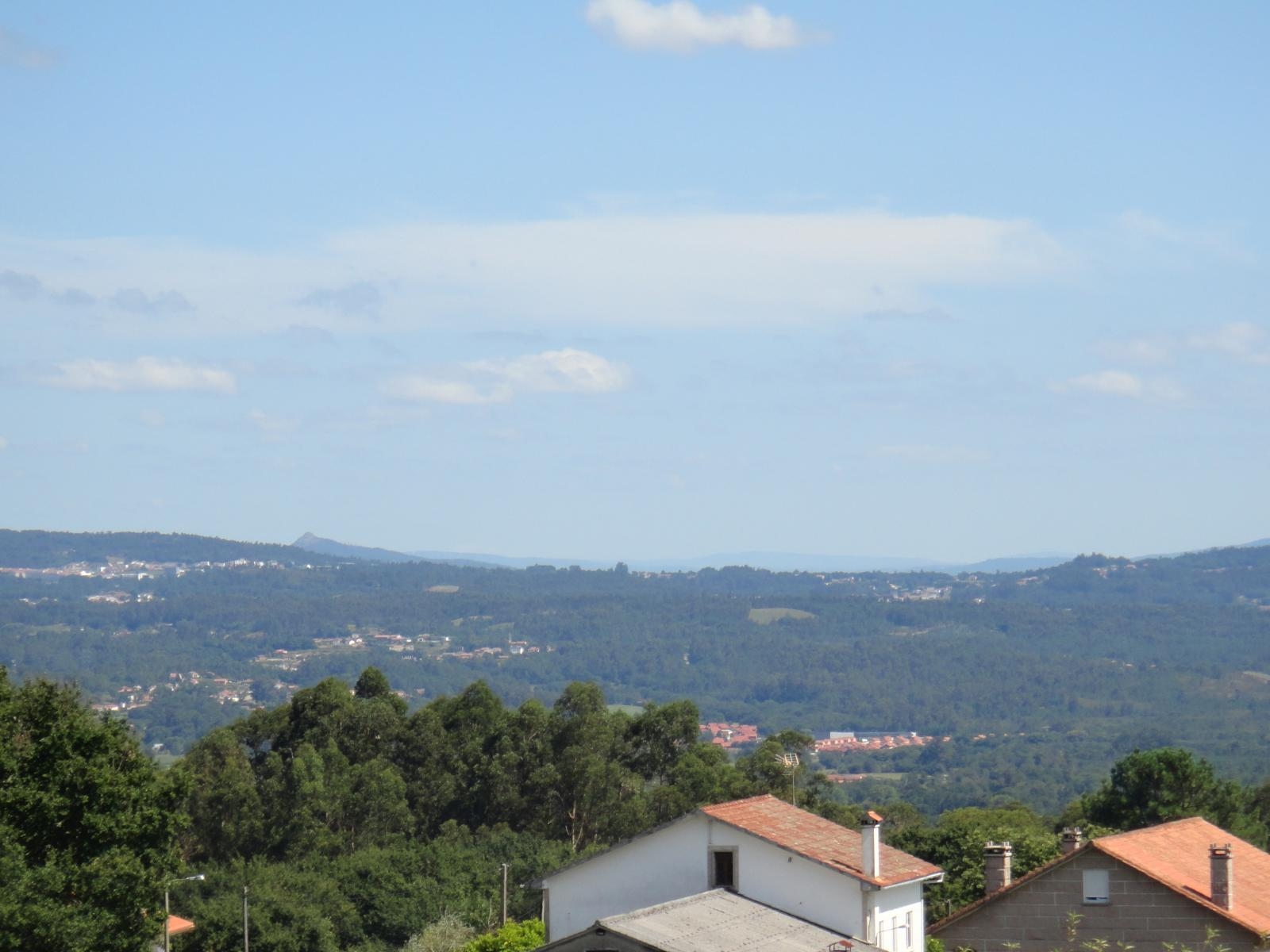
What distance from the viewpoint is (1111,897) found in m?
28.8

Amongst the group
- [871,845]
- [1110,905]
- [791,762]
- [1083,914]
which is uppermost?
[871,845]

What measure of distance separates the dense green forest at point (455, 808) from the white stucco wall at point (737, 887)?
1227 centimetres

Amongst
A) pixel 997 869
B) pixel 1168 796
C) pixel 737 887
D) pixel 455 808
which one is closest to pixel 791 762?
pixel 455 808

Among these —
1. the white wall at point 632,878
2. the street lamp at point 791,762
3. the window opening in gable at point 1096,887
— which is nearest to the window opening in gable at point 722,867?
the white wall at point 632,878

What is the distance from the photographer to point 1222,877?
1116 inches

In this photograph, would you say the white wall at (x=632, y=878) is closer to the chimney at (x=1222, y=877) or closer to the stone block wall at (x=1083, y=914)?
the stone block wall at (x=1083, y=914)

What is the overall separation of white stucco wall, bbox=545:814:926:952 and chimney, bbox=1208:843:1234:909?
488 cm

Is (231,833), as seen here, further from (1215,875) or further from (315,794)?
(1215,875)

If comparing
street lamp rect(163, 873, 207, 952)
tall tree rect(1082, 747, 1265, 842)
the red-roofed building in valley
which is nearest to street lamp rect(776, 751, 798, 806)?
tall tree rect(1082, 747, 1265, 842)

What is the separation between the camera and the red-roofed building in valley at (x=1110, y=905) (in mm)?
28328

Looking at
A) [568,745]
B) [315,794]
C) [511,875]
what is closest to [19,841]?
[511,875]

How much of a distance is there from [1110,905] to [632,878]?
7.61m

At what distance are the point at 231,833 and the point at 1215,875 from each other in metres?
41.4

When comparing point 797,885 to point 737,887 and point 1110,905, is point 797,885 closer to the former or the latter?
point 737,887
